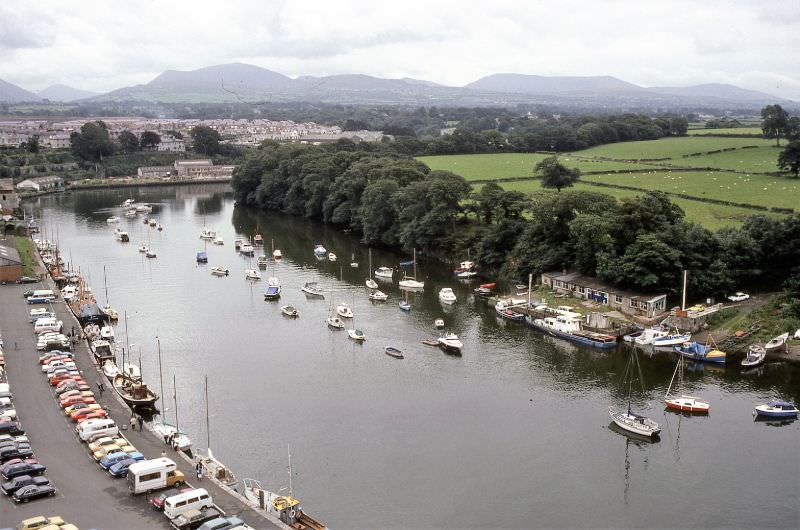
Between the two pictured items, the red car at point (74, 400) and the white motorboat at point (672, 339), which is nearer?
the red car at point (74, 400)

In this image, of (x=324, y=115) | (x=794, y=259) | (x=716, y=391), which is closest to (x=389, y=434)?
(x=716, y=391)

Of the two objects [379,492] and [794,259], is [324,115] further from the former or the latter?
[379,492]

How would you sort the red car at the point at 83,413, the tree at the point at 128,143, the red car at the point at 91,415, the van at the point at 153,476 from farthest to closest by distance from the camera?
the tree at the point at 128,143 < the red car at the point at 83,413 < the red car at the point at 91,415 < the van at the point at 153,476

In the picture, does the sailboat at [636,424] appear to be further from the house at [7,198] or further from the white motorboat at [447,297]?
the house at [7,198]

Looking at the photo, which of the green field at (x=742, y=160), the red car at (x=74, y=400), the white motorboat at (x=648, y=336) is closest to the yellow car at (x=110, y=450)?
the red car at (x=74, y=400)

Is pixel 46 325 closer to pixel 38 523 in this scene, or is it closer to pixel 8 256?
pixel 8 256

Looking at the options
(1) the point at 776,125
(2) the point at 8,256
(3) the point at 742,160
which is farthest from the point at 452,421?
(1) the point at 776,125

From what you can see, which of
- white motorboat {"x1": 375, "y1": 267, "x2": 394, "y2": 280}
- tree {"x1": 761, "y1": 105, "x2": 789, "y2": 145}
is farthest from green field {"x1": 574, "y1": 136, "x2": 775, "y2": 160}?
white motorboat {"x1": 375, "y1": 267, "x2": 394, "y2": 280}
